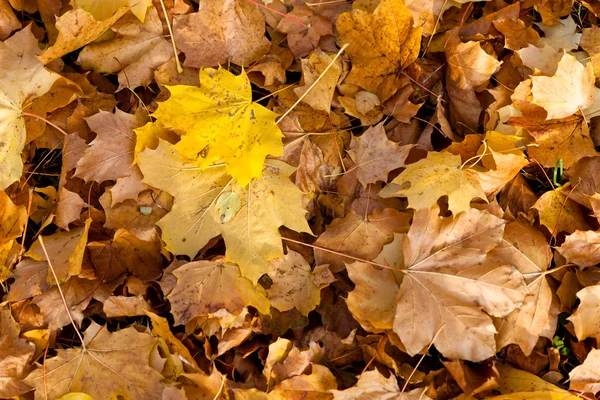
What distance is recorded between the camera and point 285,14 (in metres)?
1.80

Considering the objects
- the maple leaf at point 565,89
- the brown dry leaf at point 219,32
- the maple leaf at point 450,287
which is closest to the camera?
the maple leaf at point 450,287

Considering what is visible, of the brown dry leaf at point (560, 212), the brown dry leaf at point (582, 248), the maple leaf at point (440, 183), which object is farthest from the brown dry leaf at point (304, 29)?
the brown dry leaf at point (582, 248)

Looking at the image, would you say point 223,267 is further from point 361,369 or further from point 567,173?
point 567,173

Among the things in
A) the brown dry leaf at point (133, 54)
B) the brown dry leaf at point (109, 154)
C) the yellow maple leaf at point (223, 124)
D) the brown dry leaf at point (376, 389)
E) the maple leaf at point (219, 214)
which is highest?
the brown dry leaf at point (133, 54)

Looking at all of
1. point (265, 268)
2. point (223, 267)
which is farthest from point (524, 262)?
point (223, 267)

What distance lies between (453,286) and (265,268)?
557 millimetres

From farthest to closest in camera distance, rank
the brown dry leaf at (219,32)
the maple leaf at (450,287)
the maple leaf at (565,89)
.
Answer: the brown dry leaf at (219,32) → the maple leaf at (565,89) → the maple leaf at (450,287)

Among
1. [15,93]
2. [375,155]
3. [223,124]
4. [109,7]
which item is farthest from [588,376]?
[15,93]

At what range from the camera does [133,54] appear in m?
1.78

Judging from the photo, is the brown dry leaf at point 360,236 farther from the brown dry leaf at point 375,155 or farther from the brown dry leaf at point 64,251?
the brown dry leaf at point 64,251

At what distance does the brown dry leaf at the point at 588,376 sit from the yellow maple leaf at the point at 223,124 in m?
1.10

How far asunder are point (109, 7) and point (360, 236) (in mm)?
1079

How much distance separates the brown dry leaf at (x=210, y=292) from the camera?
161 cm

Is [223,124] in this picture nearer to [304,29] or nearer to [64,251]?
[304,29]
